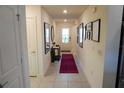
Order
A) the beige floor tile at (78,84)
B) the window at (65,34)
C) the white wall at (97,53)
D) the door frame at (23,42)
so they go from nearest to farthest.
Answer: the door frame at (23,42) < the white wall at (97,53) < the beige floor tile at (78,84) < the window at (65,34)

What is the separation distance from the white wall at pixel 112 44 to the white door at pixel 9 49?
1561 mm

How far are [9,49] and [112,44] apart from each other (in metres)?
1.72

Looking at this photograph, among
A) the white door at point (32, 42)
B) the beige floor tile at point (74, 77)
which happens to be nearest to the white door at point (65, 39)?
the beige floor tile at point (74, 77)

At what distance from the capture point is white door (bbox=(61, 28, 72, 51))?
921 cm

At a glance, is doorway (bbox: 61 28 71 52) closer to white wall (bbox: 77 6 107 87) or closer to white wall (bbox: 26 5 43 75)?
white wall (bbox: 26 5 43 75)

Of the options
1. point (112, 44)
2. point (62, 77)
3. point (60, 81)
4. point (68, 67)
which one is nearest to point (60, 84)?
point (60, 81)

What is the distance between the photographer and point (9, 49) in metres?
1.60

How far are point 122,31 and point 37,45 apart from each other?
248 centimetres

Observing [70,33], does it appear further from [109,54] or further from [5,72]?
[5,72]

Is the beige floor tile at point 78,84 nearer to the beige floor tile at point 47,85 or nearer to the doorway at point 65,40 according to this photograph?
the beige floor tile at point 47,85

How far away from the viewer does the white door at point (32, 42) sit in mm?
3524
